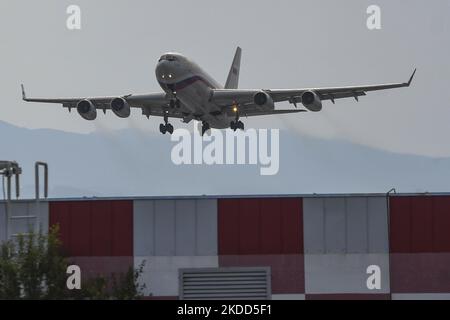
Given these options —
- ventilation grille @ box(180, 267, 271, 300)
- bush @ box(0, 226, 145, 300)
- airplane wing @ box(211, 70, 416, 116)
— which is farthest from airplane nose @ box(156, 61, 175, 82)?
bush @ box(0, 226, 145, 300)

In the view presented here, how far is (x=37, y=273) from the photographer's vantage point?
98.6 feet

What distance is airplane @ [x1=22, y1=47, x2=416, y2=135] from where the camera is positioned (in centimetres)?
6041

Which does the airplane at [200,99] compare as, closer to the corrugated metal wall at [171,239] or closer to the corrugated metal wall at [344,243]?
the corrugated metal wall at [344,243]

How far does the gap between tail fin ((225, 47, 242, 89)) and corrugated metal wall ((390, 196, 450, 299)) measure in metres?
44.6

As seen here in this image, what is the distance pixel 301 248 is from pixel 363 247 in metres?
2.09

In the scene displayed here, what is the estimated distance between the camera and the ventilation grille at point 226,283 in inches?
1399

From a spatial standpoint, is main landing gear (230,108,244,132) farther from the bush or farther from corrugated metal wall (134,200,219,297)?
the bush

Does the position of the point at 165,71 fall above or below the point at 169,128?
above

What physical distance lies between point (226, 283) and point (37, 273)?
7.94 meters

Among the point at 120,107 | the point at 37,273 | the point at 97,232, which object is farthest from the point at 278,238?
the point at 120,107

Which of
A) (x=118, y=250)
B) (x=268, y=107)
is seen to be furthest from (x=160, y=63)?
(x=118, y=250)

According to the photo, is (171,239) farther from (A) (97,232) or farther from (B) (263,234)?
(B) (263,234)

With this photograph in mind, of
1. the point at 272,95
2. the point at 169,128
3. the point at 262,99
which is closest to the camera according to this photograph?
the point at 262,99

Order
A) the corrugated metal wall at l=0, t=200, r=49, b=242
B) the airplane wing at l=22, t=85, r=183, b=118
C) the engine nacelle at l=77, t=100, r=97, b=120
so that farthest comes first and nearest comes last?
the airplane wing at l=22, t=85, r=183, b=118 < the engine nacelle at l=77, t=100, r=97, b=120 < the corrugated metal wall at l=0, t=200, r=49, b=242
